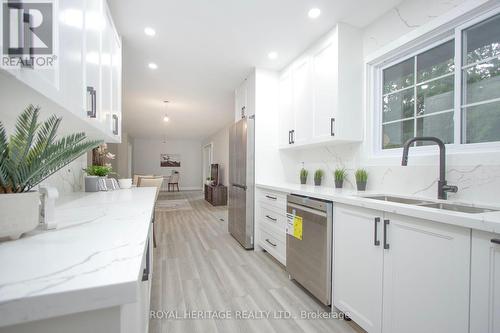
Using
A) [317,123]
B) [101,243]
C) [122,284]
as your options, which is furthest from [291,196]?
[122,284]

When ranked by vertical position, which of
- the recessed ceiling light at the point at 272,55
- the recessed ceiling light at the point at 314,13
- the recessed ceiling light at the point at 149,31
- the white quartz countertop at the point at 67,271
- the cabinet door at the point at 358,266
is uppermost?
the recessed ceiling light at the point at 314,13

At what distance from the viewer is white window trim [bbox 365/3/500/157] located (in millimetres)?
1493

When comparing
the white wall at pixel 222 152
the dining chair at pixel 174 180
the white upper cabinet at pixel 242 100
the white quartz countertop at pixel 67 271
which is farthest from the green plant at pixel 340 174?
the dining chair at pixel 174 180

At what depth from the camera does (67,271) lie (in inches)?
19.9

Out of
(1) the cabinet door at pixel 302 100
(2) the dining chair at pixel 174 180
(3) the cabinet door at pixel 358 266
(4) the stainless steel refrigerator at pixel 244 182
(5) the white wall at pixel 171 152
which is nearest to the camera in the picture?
(3) the cabinet door at pixel 358 266

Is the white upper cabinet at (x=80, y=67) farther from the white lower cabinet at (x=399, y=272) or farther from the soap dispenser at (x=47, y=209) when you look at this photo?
the white lower cabinet at (x=399, y=272)

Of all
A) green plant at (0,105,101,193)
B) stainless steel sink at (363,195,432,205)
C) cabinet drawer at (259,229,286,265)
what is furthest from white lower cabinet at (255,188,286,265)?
green plant at (0,105,101,193)

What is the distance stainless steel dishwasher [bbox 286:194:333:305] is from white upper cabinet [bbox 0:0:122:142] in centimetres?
165

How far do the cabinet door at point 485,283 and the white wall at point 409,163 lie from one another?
0.67 metres

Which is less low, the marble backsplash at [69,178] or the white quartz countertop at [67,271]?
the marble backsplash at [69,178]

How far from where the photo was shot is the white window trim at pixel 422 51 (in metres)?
1.49

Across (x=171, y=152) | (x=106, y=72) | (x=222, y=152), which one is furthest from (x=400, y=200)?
(x=171, y=152)

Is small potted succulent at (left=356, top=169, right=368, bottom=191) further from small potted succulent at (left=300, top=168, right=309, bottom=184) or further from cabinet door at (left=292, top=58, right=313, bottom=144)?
small potted succulent at (left=300, top=168, right=309, bottom=184)

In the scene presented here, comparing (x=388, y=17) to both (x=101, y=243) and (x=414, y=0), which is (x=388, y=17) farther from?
(x=101, y=243)
